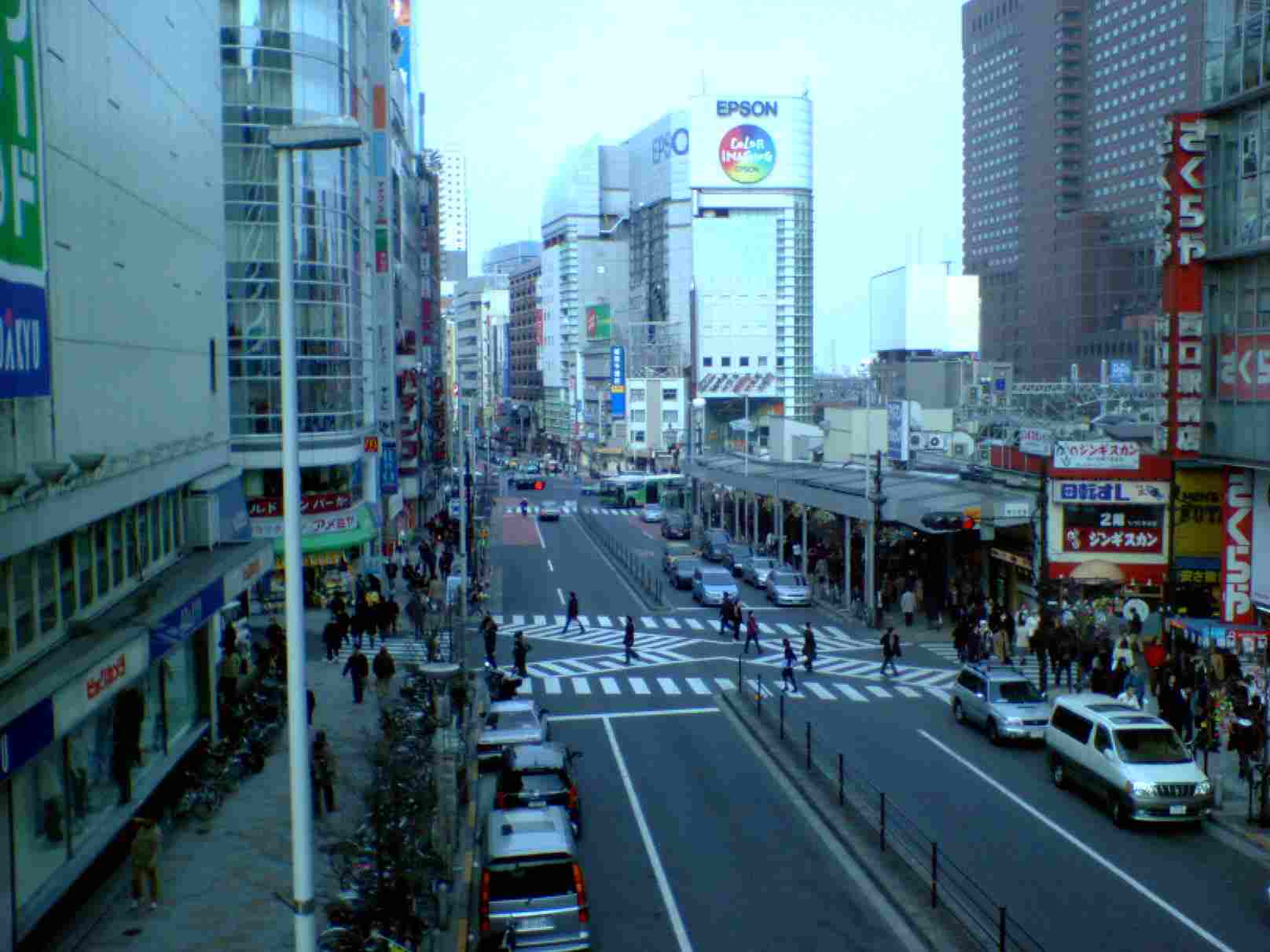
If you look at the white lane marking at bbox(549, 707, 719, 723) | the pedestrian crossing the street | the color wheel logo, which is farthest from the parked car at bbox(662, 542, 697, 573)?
the color wheel logo

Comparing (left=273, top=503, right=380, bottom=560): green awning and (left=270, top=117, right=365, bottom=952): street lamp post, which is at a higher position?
(left=270, top=117, right=365, bottom=952): street lamp post

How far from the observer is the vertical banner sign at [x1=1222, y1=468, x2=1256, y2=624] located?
116ft

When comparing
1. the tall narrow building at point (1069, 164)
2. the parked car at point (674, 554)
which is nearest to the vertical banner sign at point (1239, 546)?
the parked car at point (674, 554)

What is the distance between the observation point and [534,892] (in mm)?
15109

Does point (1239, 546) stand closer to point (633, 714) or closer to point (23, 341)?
point (633, 714)

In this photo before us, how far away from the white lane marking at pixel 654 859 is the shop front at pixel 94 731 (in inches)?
286

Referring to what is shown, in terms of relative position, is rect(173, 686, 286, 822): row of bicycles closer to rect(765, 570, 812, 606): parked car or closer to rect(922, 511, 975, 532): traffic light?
rect(922, 511, 975, 532): traffic light

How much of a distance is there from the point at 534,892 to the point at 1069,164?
580 feet

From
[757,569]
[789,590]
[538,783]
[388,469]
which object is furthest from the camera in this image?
[388,469]

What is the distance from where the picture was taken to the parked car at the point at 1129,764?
1983 cm

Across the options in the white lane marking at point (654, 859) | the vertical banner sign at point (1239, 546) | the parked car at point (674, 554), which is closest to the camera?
the white lane marking at point (654, 859)

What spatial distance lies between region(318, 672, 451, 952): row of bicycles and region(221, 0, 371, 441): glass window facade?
2914cm

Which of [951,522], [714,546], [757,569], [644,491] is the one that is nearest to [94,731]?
[951,522]

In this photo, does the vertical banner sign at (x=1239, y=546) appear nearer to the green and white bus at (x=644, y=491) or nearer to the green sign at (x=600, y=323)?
the green and white bus at (x=644, y=491)
